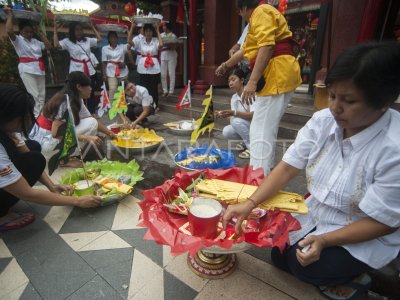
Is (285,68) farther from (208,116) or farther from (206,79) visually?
(206,79)

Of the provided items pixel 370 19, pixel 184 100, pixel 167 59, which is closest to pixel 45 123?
pixel 184 100

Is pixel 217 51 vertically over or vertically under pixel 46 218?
over

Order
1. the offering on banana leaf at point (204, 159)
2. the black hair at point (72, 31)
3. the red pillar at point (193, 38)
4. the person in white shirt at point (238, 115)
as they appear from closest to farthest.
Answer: the offering on banana leaf at point (204, 159) < the person in white shirt at point (238, 115) < the black hair at point (72, 31) < the red pillar at point (193, 38)

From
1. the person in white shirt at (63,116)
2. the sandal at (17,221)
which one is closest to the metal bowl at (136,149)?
the person in white shirt at (63,116)

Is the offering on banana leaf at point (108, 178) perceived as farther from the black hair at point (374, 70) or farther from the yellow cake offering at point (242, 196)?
the black hair at point (374, 70)

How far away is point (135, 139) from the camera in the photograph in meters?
3.81

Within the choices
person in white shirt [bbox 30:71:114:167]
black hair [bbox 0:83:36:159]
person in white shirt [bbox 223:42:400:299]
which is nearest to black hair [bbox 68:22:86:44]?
person in white shirt [bbox 30:71:114:167]

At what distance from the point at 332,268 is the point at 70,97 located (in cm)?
329

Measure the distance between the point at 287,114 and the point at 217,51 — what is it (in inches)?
114

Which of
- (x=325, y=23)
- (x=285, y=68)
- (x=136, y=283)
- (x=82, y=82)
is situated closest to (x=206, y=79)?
(x=325, y=23)

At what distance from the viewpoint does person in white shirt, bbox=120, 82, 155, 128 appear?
464 cm

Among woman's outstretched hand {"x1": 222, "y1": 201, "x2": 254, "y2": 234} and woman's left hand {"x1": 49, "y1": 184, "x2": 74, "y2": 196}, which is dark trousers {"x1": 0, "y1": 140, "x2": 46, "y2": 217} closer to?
woman's left hand {"x1": 49, "y1": 184, "x2": 74, "y2": 196}

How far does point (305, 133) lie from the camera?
4.76 ft

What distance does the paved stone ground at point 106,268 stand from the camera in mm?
1553
